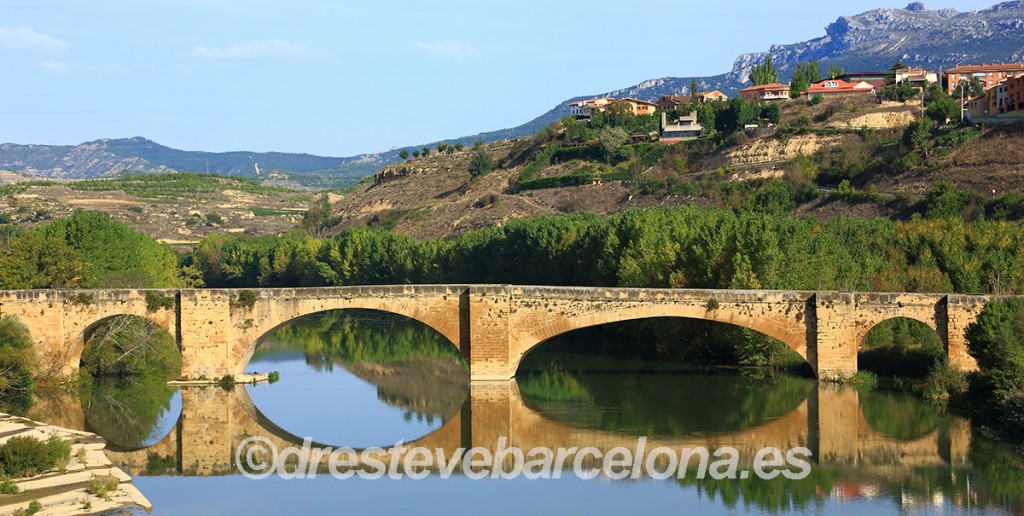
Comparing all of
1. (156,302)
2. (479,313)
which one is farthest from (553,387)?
(156,302)

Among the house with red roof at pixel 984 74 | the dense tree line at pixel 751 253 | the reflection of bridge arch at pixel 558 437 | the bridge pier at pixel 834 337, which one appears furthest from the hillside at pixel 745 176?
the reflection of bridge arch at pixel 558 437

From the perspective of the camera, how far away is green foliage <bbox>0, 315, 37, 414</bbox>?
29844 mm

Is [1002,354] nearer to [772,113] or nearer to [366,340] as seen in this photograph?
[366,340]

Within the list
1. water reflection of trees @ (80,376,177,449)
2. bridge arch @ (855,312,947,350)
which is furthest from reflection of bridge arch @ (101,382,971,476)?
bridge arch @ (855,312,947,350)

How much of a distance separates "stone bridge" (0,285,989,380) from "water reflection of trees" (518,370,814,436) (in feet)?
4.14

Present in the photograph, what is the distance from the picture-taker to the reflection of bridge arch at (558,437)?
24625 millimetres

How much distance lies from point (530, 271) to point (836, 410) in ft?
76.0

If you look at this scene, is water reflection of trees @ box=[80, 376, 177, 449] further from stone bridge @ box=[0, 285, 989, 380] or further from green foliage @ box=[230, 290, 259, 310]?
green foliage @ box=[230, 290, 259, 310]

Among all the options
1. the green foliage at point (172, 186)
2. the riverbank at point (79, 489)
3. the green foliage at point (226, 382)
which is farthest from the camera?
the green foliage at point (172, 186)

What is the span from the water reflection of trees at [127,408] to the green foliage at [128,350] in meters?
0.51

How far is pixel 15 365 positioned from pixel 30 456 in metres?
9.30

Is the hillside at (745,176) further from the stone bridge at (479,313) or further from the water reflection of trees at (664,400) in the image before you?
the water reflection of trees at (664,400)

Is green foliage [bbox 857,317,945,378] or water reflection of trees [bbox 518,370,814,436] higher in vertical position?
green foliage [bbox 857,317,945,378]

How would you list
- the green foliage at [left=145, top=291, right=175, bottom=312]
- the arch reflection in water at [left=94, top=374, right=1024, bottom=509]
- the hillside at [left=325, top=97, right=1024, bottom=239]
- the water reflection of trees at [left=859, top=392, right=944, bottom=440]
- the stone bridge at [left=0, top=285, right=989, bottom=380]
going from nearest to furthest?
1. the arch reflection in water at [left=94, top=374, right=1024, bottom=509]
2. the water reflection of trees at [left=859, top=392, right=944, bottom=440]
3. the stone bridge at [left=0, top=285, right=989, bottom=380]
4. the green foliage at [left=145, top=291, right=175, bottom=312]
5. the hillside at [left=325, top=97, right=1024, bottom=239]
